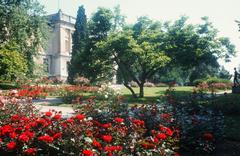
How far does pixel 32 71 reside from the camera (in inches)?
1282

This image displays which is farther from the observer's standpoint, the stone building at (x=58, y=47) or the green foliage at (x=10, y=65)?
the stone building at (x=58, y=47)

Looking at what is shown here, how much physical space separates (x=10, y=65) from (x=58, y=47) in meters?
34.0

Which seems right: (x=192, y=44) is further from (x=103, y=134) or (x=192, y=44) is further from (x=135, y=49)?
(x=103, y=134)

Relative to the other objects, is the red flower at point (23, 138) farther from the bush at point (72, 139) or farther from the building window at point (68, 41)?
the building window at point (68, 41)

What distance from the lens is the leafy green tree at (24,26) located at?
95.8 feet

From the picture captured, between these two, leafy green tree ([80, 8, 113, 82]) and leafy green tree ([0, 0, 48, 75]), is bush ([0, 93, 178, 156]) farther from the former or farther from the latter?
leafy green tree ([0, 0, 48, 75])

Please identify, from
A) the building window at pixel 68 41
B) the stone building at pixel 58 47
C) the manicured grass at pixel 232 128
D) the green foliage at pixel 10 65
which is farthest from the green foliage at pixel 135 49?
the building window at pixel 68 41

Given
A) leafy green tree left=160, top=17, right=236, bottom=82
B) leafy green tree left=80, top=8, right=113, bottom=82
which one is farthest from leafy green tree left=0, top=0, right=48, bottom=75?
leafy green tree left=160, top=17, right=236, bottom=82

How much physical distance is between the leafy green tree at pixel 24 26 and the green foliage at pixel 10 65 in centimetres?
190

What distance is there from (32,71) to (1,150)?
27.4 metres

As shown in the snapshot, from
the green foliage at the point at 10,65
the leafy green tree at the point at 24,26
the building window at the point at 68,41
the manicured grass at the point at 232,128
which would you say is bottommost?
the manicured grass at the point at 232,128

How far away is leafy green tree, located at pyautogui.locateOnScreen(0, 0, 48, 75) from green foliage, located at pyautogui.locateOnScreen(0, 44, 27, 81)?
1895mm

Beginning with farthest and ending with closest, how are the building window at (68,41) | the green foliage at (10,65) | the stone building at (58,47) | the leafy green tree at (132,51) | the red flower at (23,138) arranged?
the building window at (68,41) → the stone building at (58,47) → the green foliage at (10,65) → the leafy green tree at (132,51) → the red flower at (23,138)

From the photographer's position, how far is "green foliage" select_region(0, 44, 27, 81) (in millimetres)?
28163
